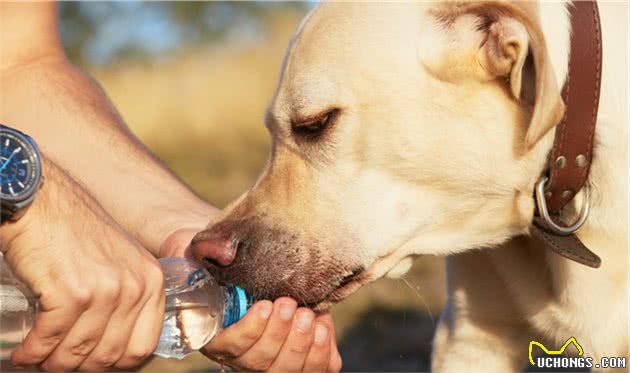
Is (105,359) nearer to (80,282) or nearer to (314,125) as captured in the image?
(80,282)

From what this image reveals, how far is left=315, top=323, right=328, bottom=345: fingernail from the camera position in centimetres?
258

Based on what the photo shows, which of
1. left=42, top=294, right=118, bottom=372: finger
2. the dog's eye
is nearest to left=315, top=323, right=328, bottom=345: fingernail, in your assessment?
the dog's eye

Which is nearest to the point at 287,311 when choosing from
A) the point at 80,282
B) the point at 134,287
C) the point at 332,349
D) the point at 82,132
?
the point at 332,349

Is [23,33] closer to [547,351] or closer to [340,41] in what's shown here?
[340,41]

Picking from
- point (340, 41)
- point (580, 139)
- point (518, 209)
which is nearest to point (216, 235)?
point (340, 41)

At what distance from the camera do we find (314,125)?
251cm

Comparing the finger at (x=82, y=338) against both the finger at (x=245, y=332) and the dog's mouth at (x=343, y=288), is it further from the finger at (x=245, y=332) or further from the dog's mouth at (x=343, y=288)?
the dog's mouth at (x=343, y=288)

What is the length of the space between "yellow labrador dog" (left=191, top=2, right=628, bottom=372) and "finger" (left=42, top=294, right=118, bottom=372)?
1.76 feet

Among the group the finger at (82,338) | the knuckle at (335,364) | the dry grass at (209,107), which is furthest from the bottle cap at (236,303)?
the dry grass at (209,107)

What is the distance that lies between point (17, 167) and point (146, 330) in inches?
17.3

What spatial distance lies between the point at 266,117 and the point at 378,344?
7.97ft

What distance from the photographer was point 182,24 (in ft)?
49.4

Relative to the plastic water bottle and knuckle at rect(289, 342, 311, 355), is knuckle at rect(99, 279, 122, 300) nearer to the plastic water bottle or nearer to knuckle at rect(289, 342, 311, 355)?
the plastic water bottle

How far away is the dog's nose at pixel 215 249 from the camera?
8.12 ft
